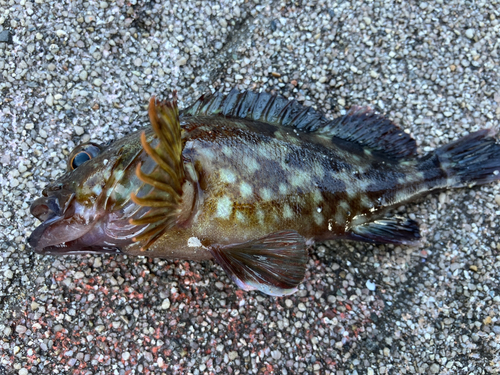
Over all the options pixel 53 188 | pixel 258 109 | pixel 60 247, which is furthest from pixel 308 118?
pixel 60 247

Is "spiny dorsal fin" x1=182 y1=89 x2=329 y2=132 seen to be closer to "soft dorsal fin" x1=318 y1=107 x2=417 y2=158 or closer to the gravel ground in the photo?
"soft dorsal fin" x1=318 y1=107 x2=417 y2=158

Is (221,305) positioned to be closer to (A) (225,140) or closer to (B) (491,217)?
(A) (225,140)

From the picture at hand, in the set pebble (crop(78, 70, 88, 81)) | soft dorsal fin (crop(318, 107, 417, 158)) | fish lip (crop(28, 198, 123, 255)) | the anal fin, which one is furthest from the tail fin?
pebble (crop(78, 70, 88, 81))

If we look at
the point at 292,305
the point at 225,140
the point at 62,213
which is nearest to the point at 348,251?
the point at 292,305

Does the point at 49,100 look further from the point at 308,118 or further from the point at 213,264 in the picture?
the point at 308,118

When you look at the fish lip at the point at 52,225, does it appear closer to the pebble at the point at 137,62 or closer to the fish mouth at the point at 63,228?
the fish mouth at the point at 63,228

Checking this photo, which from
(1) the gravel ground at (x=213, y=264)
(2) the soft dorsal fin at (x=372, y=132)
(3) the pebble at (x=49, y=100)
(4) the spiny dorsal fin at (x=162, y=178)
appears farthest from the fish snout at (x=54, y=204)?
(2) the soft dorsal fin at (x=372, y=132)
